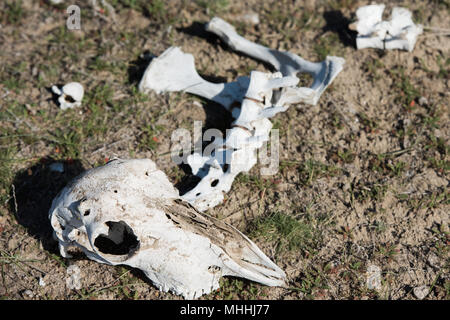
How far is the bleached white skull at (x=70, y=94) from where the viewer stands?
14.2 feet

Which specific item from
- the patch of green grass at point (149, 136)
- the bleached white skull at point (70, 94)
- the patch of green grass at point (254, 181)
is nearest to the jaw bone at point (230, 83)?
the patch of green grass at point (149, 136)

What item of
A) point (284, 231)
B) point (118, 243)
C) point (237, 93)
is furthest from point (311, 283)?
point (237, 93)

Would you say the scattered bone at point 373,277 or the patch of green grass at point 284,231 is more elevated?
the patch of green grass at point 284,231

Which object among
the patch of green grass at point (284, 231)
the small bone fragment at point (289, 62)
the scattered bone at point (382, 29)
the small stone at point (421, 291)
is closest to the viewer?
the small stone at point (421, 291)

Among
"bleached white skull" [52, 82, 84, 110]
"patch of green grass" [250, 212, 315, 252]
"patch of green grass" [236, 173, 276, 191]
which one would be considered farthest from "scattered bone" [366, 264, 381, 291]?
"bleached white skull" [52, 82, 84, 110]

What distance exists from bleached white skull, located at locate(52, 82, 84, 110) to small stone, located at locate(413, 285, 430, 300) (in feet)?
10.9

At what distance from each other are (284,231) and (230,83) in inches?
58.1

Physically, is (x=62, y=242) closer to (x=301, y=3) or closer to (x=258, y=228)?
(x=258, y=228)

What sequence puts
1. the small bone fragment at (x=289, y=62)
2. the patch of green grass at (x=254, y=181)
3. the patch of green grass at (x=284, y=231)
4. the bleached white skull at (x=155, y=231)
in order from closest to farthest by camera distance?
1. the bleached white skull at (x=155, y=231)
2. the patch of green grass at (x=284, y=231)
3. the patch of green grass at (x=254, y=181)
4. the small bone fragment at (x=289, y=62)

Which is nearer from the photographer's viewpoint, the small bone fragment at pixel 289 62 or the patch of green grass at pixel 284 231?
the patch of green grass at pixel 284 231

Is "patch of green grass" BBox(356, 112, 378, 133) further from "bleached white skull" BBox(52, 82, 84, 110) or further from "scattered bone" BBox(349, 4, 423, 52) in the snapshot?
"bleached white skull" BBox(52, 82, 84, 110)

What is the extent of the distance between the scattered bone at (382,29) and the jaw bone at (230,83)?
71 cm

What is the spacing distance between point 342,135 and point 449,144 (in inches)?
37.8

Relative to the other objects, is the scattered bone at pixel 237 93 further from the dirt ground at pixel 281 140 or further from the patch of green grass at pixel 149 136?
Answer: the patch of green grass at pixel 149 136
